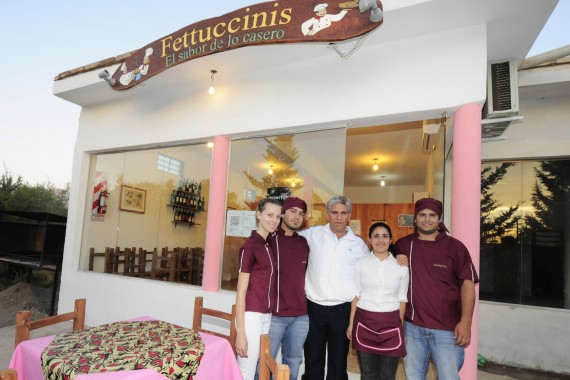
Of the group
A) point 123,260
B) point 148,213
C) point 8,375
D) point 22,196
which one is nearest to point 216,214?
point 123,260

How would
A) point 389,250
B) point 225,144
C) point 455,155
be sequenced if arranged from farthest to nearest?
point 225,144 → point 455,155 → point 389,250

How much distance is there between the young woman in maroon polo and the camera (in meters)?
2.15

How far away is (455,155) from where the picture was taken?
302 centimetres

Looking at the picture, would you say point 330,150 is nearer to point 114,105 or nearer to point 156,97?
point 156,97

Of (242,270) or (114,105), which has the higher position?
(114,105)

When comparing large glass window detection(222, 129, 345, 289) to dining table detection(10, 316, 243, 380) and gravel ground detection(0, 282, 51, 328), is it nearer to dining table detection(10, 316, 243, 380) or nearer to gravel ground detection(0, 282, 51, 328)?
dining table detection(10, 316, 243, 380)

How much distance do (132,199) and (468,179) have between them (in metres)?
5.56

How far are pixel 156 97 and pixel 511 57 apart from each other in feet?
14.5

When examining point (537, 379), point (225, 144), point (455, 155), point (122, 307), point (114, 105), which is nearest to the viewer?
point (455, 155)

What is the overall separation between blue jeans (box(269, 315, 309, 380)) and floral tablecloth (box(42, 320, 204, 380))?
634 millimetres

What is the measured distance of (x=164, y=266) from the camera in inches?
229

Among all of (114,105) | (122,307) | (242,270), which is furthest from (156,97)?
(242,270)

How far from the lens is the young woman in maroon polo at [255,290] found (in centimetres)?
215

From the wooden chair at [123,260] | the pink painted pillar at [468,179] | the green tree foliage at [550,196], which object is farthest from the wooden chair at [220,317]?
the green tree foliage at [550,196]
